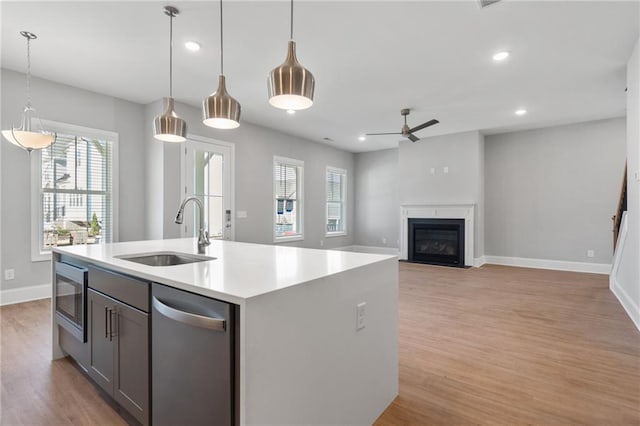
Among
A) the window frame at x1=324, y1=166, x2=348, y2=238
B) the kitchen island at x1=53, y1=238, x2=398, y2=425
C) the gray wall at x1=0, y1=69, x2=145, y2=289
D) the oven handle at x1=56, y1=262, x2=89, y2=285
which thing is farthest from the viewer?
the window frame at x1=324, y1=166, x2=348, y2=238

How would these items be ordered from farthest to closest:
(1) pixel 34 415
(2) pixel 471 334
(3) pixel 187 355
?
(2) pixel 471 334
(1) pixel 34 415
(3) pixel 187 355

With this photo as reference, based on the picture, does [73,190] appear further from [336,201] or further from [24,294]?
[336,201]

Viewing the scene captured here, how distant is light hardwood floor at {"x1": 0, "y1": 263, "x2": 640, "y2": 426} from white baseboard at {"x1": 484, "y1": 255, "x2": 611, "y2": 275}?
224cm

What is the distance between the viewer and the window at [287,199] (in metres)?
6.88

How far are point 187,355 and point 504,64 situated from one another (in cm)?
418

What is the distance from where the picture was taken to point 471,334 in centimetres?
298

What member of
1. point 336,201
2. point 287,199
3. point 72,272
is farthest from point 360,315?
point 336,201

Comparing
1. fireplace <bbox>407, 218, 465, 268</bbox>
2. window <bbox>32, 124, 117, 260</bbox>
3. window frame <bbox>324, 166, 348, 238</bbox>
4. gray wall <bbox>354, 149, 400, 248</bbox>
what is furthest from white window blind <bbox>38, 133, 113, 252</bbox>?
gray wall <bbox>354, 149, 400, 248</bbox>

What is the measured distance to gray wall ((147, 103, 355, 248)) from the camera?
491 centimetres

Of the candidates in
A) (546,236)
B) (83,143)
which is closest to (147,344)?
(83,143)

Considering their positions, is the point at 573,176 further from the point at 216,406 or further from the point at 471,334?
the point at 216,406

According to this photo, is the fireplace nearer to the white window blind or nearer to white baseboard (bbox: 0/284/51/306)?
the white window blind

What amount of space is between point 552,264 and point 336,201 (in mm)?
4917

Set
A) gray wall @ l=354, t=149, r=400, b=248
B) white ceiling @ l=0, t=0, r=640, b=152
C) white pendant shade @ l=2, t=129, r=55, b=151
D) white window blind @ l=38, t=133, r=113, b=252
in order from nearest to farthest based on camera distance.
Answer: white ceiling @ l=0, t=0, r=640, b=152
white pendant shade @ l=2, t=129, r=55, b=151
white window blind @ l=38, t=133, r=113, b=252
gray wall @ l=354, t=149, r=400, b=248
